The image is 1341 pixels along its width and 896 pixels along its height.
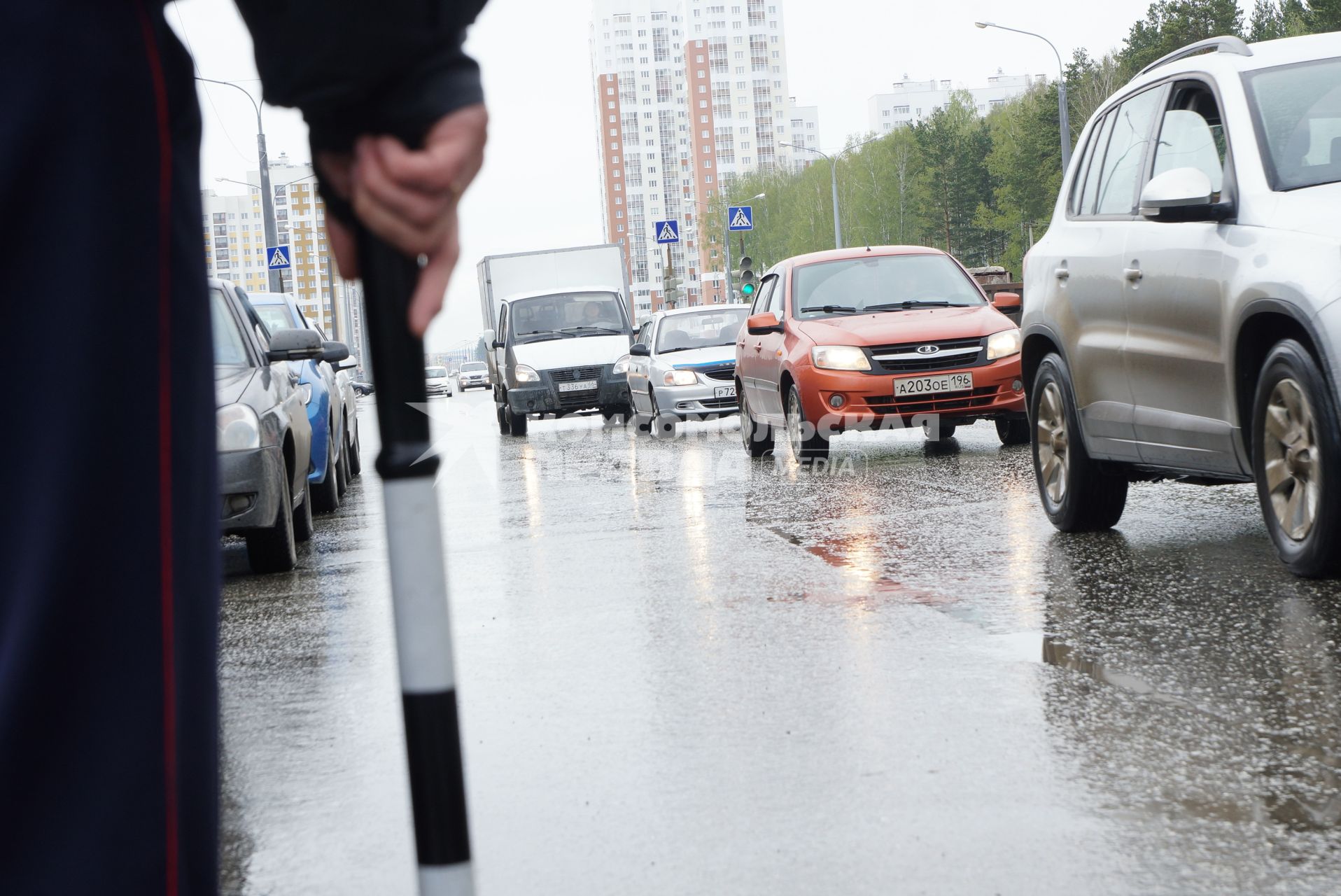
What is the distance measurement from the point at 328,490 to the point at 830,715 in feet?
28.7

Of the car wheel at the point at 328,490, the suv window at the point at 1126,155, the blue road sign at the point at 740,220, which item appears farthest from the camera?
the blue road sign at the point at 740,220

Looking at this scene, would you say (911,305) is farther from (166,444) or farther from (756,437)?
(166,444)

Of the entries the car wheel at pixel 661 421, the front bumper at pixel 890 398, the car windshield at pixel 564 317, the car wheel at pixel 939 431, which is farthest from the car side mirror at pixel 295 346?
the car windshield at pixel 564 317

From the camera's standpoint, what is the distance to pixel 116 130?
1323mm

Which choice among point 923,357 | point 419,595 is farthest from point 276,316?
point 419,595

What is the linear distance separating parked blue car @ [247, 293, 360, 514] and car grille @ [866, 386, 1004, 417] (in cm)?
414

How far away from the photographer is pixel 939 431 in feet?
49.3

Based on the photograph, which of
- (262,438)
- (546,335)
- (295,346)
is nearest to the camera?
(262,438)

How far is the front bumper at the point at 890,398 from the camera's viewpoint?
13055 millimetres

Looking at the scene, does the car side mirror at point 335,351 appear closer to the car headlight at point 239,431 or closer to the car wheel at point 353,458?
the car headlight at point 239,431

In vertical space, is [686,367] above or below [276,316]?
below

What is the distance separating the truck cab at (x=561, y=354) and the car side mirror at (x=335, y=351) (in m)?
10.9

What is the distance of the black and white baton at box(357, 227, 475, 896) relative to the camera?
4.17ft

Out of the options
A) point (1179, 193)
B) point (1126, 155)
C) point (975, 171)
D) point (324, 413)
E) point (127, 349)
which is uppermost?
point (975, 171)
